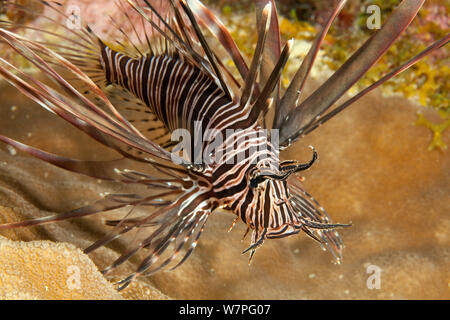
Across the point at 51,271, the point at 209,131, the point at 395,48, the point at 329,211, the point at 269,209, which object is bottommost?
the point at 51,271

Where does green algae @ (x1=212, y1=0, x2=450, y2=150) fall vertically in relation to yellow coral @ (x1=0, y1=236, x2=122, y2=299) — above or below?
above

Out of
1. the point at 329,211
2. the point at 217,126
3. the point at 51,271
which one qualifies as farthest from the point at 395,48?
the point at 51,271

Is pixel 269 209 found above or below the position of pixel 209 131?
below

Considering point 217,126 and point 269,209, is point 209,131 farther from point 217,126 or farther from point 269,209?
point 269,209

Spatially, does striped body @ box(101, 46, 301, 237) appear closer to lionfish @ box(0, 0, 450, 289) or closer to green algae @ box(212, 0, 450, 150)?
lionfish @ box(0, 0, 450, 289)

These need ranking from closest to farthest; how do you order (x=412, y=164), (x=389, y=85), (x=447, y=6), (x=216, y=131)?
1. (x=216, y=131)
2. (x=412, y=164)
3. (x=389, y=85)
4. (x=447, y=6)

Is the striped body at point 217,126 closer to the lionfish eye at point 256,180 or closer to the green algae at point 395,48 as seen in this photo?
the lionfish eye at point 256,180

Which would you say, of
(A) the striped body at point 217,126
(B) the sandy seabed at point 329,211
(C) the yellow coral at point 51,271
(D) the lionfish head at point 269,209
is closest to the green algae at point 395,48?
(B) the sandy seabed at point 329,211

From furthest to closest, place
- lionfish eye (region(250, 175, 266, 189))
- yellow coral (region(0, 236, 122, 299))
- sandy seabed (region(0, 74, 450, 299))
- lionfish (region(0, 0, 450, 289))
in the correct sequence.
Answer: sandy seabed (region(0, 74, 450, 299))
lionfish eye (region(250, 175, 266, 189))
lionfish (region(0, 0, 450, 289))
yellow coral (region(0, 236, 122, 299))

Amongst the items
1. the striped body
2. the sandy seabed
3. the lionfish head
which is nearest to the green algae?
the sandy seabed
